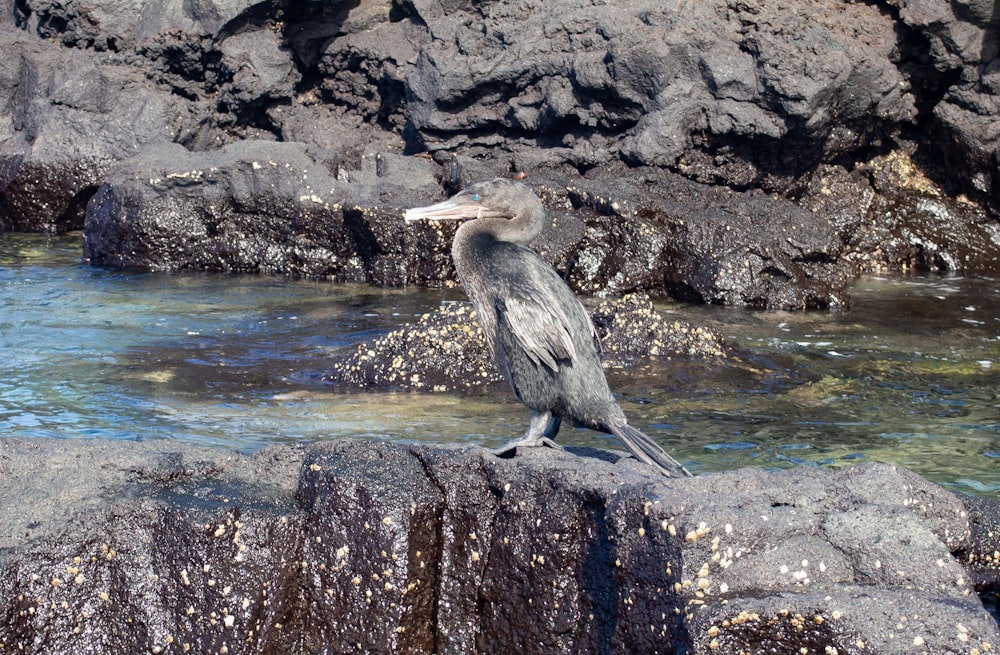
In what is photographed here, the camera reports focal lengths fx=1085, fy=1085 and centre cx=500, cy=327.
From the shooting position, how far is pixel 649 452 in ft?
12.3

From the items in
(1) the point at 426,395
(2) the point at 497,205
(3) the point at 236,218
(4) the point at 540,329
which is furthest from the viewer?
(3) the point at 236,218

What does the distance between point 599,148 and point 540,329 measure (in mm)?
7208

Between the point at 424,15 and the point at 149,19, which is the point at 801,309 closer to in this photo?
the point at 424,15

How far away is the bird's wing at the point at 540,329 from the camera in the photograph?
13.3 ft

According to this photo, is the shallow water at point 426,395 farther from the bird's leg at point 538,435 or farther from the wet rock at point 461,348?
the bird's leg at point 538,435

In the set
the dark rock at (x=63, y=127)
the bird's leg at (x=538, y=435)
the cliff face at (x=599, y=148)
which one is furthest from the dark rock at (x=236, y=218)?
the bird's leg at (x=538, y=435)

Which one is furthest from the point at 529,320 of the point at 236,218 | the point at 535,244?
the point at 236,218

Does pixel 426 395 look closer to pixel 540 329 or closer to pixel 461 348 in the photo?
pixel 461 348

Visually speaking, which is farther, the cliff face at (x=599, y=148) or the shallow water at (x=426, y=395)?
the cliff face at (x=599, y=148)

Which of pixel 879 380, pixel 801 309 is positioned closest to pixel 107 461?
pixel 879 380

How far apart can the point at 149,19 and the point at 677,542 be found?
12.5 m

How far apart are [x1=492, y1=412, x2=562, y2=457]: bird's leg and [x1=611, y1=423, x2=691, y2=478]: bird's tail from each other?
0.24 m

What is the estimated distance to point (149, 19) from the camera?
530 inches

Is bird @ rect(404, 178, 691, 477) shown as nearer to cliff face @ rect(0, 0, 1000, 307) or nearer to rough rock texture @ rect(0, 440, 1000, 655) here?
rough rock texture @ rect(0, 440, 1000, 655)
